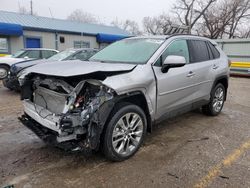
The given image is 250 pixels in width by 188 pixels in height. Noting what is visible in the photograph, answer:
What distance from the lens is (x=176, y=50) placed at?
4.23 m

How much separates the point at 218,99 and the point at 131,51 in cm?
273

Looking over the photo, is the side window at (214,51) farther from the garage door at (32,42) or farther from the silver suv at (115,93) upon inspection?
the garage door at (32,42)

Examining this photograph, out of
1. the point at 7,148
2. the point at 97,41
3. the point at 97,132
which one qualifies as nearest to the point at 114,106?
the point at 97,132

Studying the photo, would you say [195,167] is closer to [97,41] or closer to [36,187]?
[36,187]

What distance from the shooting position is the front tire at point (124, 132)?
3.11 metres

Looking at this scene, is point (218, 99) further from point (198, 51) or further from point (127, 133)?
point (127, 133)

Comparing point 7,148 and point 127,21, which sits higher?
point 127,21

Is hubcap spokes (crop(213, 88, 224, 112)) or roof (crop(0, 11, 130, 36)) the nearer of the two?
hubcap spokes (crop(213, 88, 224, 112))

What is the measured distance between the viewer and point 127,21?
187 ft

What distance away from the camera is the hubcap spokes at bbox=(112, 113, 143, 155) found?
127 inches

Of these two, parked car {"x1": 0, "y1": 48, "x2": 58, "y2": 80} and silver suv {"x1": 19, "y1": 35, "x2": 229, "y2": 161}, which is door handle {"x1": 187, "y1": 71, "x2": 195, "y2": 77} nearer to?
silver suv {"x1": 19, "y1": 35, "x2": 229, "y2": 161}

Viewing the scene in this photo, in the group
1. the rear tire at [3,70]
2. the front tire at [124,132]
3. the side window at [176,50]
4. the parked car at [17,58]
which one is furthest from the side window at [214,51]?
the rear tire at [3,70]

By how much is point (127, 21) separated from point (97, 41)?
38856 mm

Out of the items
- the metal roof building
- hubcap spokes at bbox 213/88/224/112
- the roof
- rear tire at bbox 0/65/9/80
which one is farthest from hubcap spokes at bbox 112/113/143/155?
the roof
